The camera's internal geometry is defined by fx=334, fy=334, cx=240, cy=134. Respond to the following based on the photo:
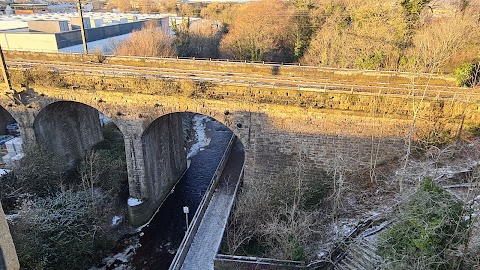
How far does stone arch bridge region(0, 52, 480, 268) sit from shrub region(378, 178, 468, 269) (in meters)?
5.51

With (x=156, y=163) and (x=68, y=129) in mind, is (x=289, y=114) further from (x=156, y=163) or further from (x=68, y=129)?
(x=68, y=129)

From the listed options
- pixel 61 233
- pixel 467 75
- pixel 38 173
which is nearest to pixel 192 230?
pixel 61 233

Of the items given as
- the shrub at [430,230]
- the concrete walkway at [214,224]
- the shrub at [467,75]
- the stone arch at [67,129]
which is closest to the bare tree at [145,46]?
the stone arch at [67,129]

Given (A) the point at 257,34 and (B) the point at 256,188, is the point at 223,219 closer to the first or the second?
(B) the point at 256,188

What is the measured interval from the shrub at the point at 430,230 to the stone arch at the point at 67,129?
1998 cm

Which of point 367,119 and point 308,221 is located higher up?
point 367,119

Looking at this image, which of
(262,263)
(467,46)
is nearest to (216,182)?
(262,263)

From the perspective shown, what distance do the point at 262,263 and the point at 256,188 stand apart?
14.2 ft

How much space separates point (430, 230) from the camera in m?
8.52

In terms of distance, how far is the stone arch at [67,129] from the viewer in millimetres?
21484

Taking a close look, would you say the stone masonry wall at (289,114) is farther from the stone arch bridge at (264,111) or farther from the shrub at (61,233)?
the shrub at (61,233)

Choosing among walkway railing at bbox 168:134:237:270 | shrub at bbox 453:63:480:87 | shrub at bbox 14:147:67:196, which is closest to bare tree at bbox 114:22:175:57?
shrub at bbox 14:147:67:196

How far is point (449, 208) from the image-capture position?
8.62 metres

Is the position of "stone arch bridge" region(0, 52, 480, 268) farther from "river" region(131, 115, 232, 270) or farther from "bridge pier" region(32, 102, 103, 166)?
"river" region(131, 115, 232, 270)
